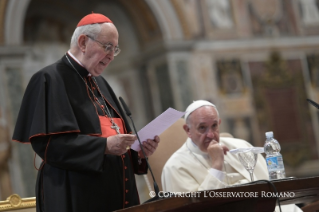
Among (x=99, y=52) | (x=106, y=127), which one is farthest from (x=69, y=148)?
(x=99, y=52)

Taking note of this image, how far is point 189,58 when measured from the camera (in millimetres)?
9461

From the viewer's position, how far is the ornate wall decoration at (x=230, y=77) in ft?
31.8

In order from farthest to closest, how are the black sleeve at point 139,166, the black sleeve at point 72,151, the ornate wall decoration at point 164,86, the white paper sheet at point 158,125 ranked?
the ornate wall decoration at point 164,86 < the black sleeve at point 139,166 < the white paper sheet at point 158,125 < the black sleeve at point 72,151

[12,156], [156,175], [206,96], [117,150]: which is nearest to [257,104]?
[206,96]

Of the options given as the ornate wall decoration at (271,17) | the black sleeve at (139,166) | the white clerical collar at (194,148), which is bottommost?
the black sleeve at (139,166)

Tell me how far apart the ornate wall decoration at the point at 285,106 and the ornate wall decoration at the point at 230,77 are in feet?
1.02

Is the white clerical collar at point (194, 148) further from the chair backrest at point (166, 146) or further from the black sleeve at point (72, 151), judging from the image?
the black sleeve at point (72, 151)

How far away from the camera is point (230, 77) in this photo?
9.77m

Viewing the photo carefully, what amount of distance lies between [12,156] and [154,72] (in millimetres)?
3377

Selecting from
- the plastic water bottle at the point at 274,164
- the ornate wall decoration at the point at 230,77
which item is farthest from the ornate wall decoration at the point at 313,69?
the plastic water bottle at the point at 274,164

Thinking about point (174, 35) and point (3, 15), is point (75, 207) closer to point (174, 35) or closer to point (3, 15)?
point (3, 15)

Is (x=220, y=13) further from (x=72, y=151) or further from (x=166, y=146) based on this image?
(x=72, y=151)

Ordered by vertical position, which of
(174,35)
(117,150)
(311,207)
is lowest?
(311,207)

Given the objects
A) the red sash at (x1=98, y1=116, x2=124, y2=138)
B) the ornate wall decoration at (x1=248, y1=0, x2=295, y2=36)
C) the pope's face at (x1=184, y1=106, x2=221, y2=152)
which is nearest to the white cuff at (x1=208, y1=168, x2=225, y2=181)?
the pope's face at (x1=184, y1=106, x2=221, y2=152)
